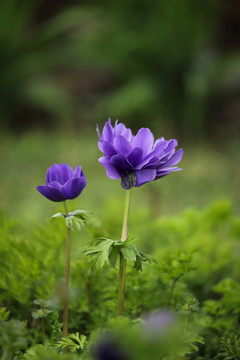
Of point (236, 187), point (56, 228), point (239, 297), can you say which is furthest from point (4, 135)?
point (239, 297)

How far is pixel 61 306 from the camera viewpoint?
0.97 meters

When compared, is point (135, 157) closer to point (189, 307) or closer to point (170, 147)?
point (170, 147)

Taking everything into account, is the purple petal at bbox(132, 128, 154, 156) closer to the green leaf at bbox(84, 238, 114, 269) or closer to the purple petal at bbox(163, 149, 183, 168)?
the purple petal at bbox(163, 149, 183, 168)

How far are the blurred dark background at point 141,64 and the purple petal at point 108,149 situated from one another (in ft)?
10.3

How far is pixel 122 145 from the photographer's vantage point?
724 mm

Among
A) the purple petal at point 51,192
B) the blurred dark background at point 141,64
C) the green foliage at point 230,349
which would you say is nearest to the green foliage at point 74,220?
the purple petal at point 51,192

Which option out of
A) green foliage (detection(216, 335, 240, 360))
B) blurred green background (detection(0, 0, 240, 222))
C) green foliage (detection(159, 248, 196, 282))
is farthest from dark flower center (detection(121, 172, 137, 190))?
blurred green background (detection(0, 0, 240, 222))

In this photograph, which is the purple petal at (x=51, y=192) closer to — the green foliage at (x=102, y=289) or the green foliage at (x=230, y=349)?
the green foliage at (x=102, y=289)

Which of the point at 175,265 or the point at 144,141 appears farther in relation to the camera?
the point at 175,265

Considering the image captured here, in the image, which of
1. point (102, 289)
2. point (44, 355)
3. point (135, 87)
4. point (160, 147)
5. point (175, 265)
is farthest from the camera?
point (135, 87)

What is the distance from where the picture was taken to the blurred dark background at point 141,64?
384cm

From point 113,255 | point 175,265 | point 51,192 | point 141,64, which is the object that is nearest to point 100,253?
point 113,255

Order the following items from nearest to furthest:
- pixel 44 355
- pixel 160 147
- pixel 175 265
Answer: pixel 44 355
pixel 160 147
pixel 175 265

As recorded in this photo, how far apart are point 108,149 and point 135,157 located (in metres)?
0.05
